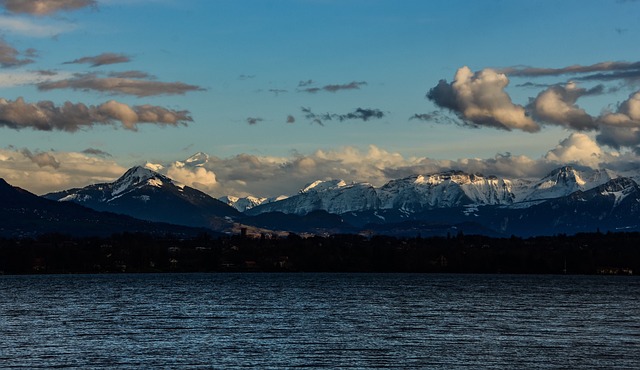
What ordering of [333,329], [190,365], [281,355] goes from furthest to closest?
1. [333,329]
2. [281,355]
3. [190,365]

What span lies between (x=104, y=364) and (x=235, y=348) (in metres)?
18.4

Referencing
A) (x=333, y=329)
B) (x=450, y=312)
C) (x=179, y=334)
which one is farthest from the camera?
(x=450, y=312)

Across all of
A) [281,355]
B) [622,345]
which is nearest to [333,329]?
[281,355]

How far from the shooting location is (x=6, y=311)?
174 m

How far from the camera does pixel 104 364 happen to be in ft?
331

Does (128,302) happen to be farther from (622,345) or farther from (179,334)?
(622,345)

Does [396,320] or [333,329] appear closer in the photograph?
[333,329]

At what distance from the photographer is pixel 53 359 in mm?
104812

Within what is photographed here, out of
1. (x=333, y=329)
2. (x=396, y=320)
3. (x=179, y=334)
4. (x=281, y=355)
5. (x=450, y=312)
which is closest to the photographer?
(x=281, y=355)

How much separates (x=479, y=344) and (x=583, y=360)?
1610 cm

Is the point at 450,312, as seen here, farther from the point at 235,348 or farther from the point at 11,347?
the point at 11,347

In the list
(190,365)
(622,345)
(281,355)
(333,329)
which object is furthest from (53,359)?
(622,345)

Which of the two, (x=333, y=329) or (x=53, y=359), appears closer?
(x=53, y=359)

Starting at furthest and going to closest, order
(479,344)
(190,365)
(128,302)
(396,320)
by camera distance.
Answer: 1. (128,302)
2. (396,320)
3. (479,344)
4. (190,365)
